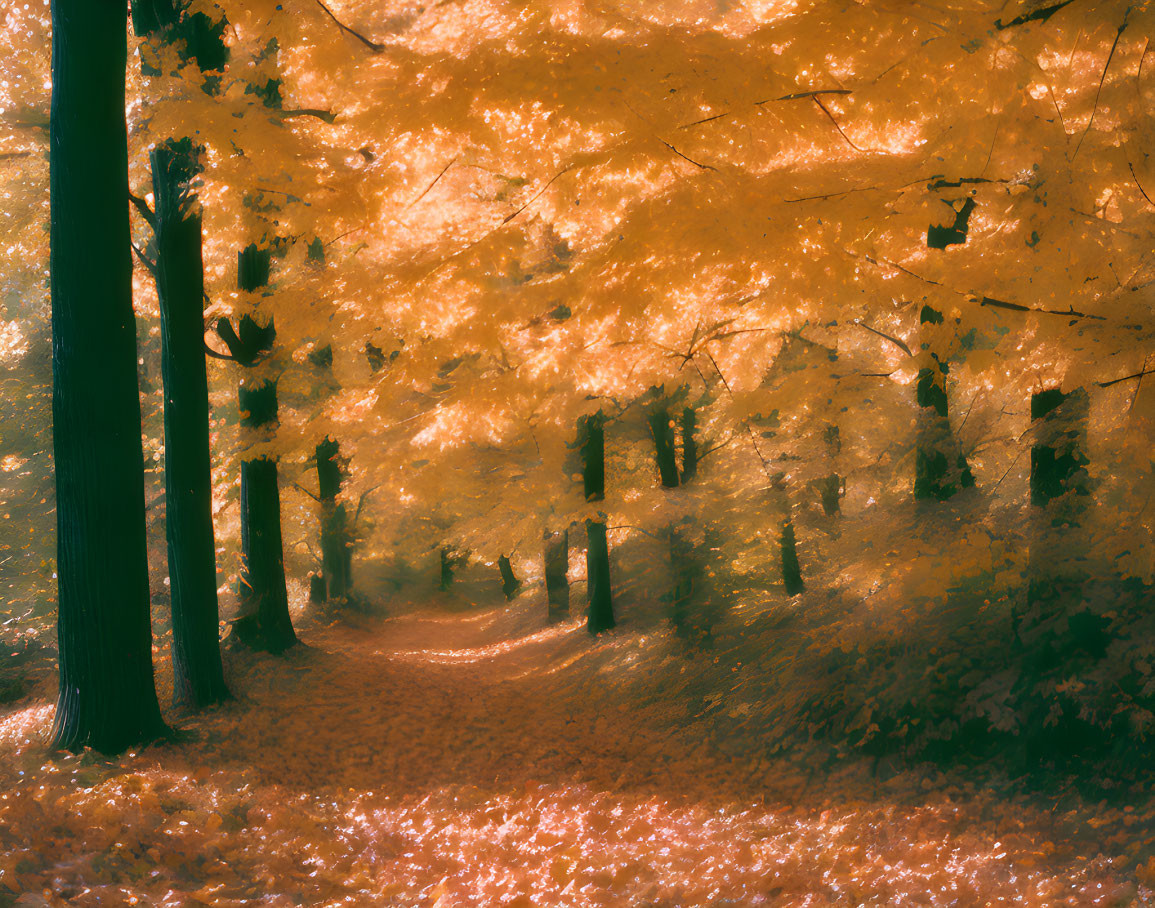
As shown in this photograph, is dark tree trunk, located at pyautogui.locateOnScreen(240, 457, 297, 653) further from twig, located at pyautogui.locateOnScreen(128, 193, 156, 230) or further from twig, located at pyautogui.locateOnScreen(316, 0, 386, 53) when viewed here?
twig, located at pyautogui.locateOnScreen(316, 0, 386, 53)

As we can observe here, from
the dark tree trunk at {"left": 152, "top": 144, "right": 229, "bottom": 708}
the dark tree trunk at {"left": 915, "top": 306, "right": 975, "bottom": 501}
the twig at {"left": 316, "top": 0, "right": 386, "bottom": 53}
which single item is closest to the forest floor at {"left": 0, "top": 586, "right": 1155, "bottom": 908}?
the dark tree trunk at {"left": 152, "top": 144, "right": 229, "bottom": 708}

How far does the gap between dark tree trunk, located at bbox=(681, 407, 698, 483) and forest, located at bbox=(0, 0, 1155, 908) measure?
3.38 metres

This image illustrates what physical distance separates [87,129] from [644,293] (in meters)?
4.55

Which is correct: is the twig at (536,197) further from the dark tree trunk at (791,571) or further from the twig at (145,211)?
the dark tree trunk at (791,571)

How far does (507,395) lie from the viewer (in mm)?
7105

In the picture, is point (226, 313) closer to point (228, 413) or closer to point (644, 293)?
point (644, 293)

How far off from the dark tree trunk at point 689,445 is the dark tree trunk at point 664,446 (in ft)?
2.28

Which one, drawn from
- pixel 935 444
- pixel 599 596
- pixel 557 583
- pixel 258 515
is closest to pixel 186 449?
pixel 258 515

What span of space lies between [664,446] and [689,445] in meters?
1.96

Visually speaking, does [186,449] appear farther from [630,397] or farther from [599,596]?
[599,596]

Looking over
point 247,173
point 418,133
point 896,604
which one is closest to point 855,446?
point 896,604

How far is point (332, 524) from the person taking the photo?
15.6 metres

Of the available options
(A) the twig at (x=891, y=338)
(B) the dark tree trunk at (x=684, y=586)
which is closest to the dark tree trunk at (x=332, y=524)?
(B) the dark tree trunk at (x=684, y=586)

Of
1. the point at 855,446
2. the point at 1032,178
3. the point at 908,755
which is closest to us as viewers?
the point at 1032,178
